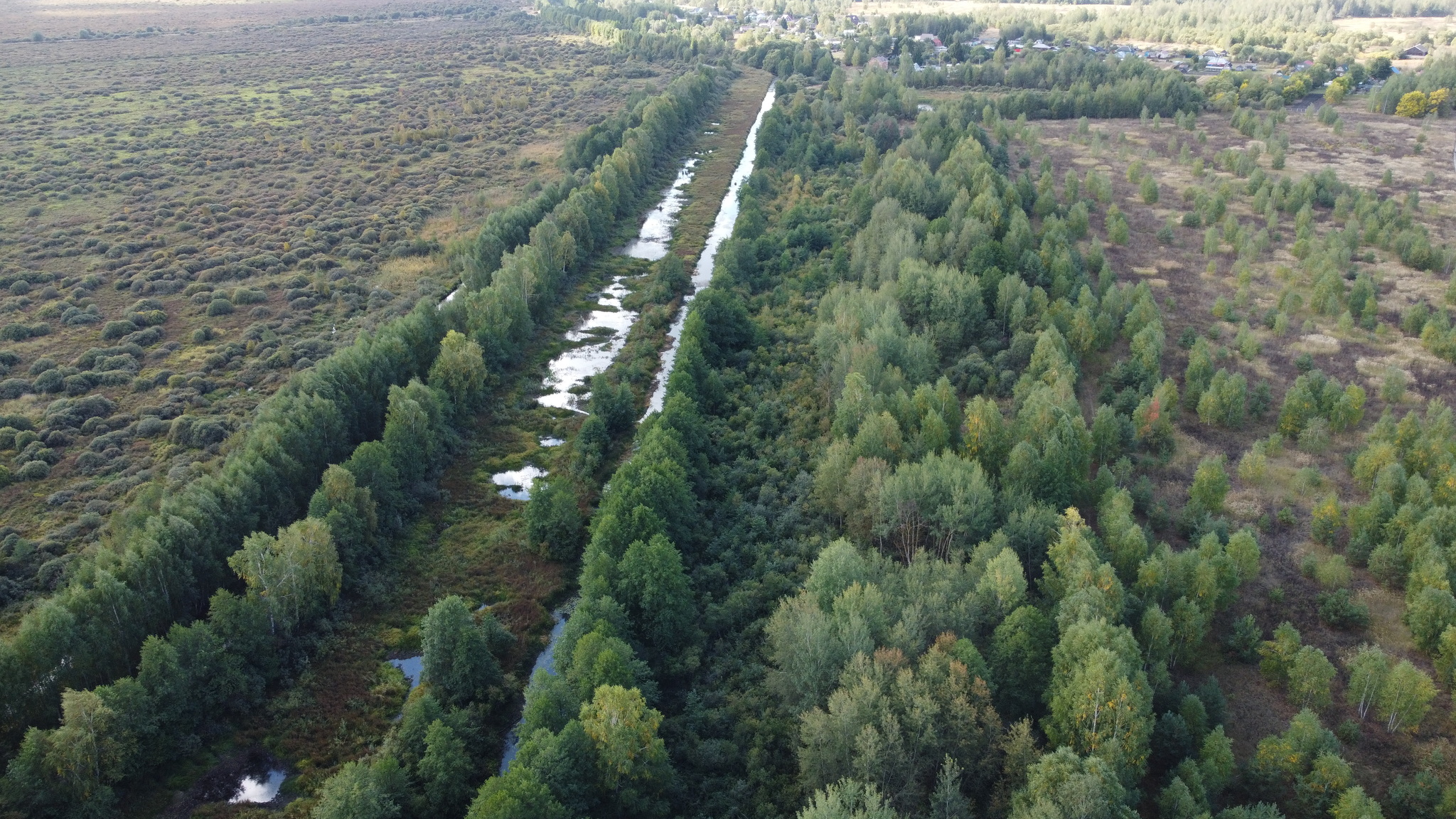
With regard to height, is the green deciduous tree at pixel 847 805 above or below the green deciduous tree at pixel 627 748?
above

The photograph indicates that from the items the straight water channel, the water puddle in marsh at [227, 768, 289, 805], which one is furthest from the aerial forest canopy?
the straight water channel

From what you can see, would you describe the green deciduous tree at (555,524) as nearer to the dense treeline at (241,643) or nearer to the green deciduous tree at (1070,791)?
the dense treeline at (241,643)

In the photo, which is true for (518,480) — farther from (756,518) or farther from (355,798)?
(355,798)

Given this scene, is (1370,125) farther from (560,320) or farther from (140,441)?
(140,441)

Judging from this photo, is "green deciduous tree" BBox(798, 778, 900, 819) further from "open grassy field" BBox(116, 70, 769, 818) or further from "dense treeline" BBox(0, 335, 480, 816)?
"dense treeline" BBox(0, 335, 480, 816)

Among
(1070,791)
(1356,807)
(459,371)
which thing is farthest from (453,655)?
(1356,807)

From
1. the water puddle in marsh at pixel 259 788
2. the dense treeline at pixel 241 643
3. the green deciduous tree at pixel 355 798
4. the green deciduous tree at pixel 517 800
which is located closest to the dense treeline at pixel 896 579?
the green deciduous tree at pixel 517 800
